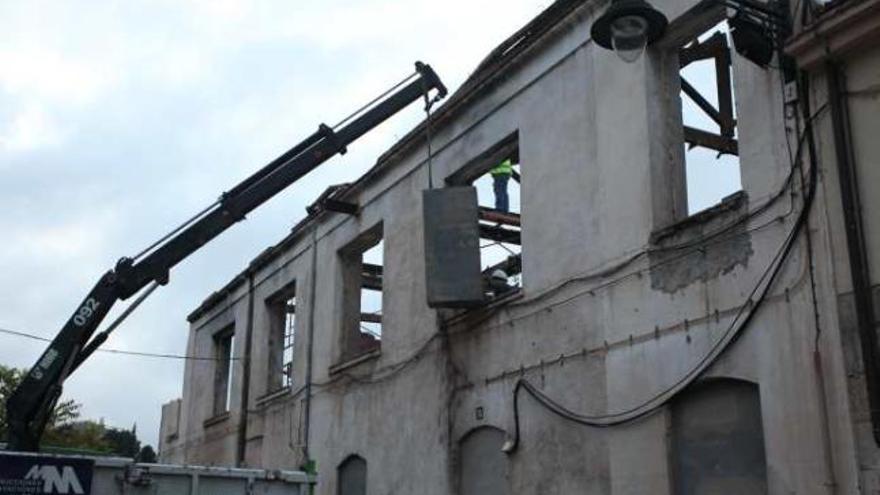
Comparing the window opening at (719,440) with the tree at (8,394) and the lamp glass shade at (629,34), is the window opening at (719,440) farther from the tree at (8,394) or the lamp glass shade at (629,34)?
the tree at (8,394)

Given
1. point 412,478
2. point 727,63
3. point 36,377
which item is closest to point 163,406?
point 36,377

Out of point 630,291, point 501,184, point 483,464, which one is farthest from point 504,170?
point 630,291

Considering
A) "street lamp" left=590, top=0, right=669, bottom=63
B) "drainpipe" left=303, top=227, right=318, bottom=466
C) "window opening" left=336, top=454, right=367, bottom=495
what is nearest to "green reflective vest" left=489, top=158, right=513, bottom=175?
"drainpipe" left=303, top=227, right=318, bottom=466

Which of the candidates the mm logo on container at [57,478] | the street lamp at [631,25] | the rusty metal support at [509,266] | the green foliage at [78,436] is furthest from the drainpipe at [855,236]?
the green foliage at [78,436]

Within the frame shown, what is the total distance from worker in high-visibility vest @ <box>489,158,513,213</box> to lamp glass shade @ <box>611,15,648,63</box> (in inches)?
313

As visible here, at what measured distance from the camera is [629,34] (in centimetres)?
768

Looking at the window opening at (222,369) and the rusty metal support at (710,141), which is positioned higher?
the rusty metal support at (710,141)

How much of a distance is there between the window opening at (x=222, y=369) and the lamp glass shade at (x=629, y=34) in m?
14.9

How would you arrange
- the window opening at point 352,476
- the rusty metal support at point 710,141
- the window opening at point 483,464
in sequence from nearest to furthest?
1. the window opening at point 483,464
2. the rusty metal support at point 710,141
3. the window opening at point 352,476

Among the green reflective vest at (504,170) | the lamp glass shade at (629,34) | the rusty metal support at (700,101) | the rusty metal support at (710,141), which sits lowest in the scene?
the lamp glass shade at (629,34)

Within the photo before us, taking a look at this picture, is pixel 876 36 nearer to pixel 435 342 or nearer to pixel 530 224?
pixel 530 224

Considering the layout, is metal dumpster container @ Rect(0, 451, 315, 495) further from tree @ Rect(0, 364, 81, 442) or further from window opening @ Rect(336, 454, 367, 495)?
tree @ Rect(0, 364, 81, 442)

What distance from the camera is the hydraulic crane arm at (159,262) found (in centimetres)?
1244

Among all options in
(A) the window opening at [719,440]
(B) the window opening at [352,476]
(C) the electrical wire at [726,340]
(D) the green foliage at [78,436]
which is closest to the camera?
(C) the electrical wire at [726,340]
